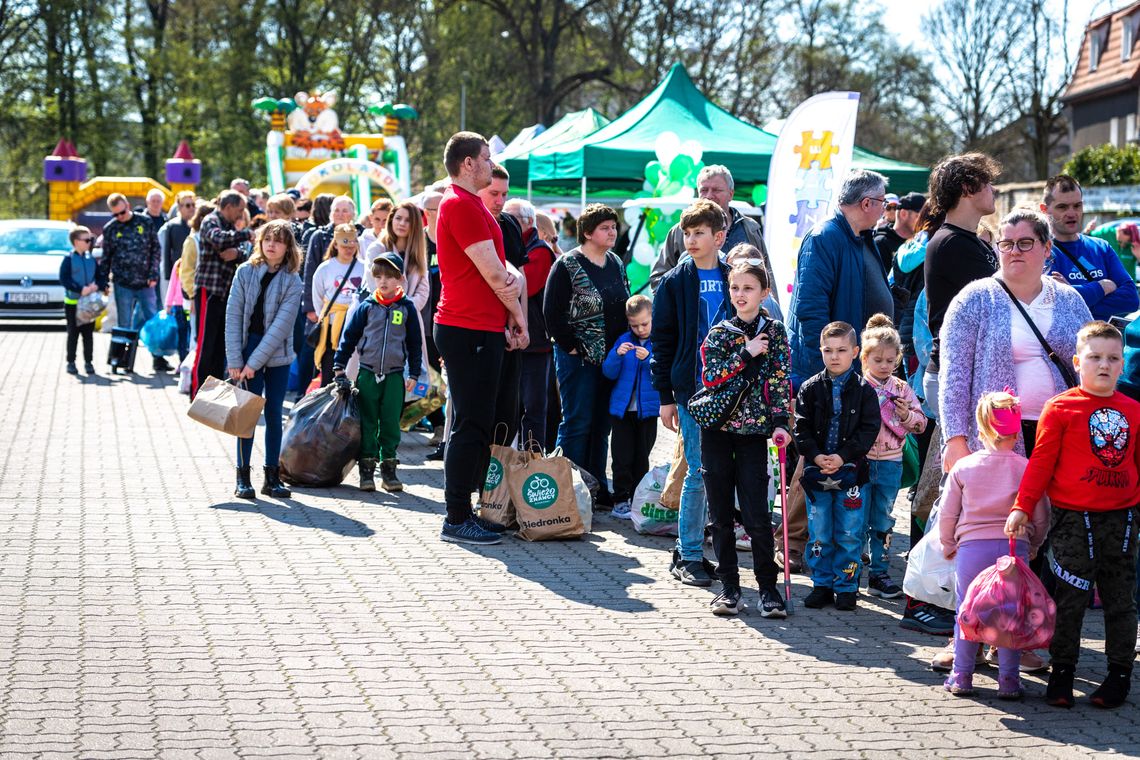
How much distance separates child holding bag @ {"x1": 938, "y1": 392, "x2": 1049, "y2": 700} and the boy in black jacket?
1095mm

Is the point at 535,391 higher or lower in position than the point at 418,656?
higher

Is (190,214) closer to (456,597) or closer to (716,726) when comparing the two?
(456,597)

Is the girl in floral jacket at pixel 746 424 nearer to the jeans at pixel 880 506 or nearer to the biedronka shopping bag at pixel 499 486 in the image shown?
the jeans at pixel 880 506

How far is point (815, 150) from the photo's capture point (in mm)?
9898

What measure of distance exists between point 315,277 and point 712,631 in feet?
20.3

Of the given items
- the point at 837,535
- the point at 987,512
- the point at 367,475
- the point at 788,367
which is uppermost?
the point at 788,367

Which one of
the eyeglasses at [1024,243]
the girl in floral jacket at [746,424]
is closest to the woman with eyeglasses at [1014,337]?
the eyeglasses at [1024,243]

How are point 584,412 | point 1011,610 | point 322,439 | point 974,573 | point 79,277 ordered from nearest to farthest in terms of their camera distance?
point 1011,610 < point 974,573 < point 584,412 < point 322,439 < point 79,277

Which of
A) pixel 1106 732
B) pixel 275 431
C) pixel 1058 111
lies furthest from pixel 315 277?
pixel 1058 111

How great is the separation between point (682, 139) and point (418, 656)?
1276 centimetres

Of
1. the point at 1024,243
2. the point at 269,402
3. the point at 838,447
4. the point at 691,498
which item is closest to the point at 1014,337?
the point at 1024,243

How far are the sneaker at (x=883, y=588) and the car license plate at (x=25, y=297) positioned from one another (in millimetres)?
17796

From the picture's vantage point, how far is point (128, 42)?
47625 mm

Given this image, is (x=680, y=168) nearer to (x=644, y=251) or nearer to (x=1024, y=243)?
(x=644, y=251)
